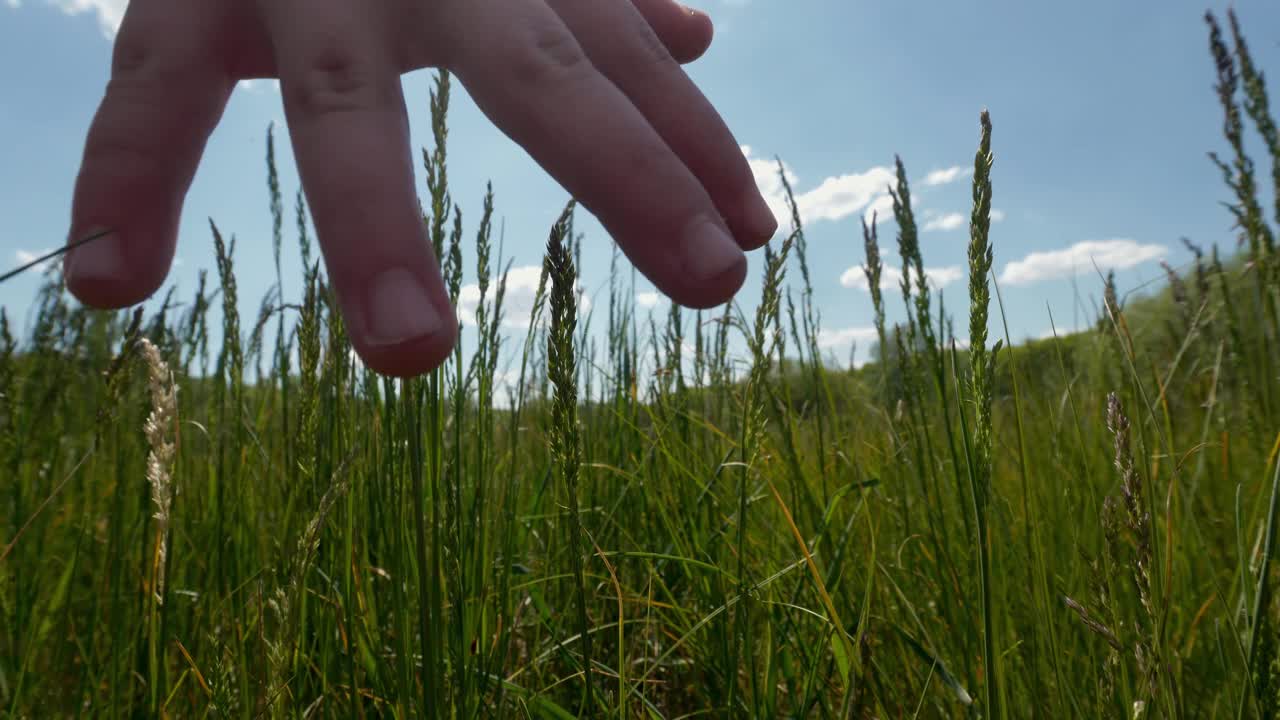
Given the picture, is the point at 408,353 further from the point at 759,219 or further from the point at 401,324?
the point at 759,219

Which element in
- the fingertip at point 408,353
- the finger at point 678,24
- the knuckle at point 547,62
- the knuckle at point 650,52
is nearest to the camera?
the fingertip at point 408,353

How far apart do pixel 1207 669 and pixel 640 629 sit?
3.47 feet

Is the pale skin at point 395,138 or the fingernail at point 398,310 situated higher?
the pale skin at point 395,138

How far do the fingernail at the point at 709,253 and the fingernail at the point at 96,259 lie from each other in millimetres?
510

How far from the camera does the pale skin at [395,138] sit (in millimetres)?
610

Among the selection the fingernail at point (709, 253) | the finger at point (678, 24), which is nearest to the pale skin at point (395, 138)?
the fingernail at point (709, 253)

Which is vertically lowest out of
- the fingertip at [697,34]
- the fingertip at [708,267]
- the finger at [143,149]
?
the fingertip at [708,267]

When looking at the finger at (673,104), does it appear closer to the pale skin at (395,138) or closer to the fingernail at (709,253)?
the pale skin at (395,138)

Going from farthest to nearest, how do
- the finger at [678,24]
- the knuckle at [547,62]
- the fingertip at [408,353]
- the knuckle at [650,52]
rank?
the finger at [678,24] → the knuckle at [650,52] → the knuckle at [547,62] → the fingertip at [408,353]

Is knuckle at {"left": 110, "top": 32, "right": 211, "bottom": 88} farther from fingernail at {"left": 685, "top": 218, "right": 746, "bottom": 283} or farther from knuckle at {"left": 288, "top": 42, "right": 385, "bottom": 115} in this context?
fingernail at {"left": 685, "top": 218, "right": 746, "bottom": 283}

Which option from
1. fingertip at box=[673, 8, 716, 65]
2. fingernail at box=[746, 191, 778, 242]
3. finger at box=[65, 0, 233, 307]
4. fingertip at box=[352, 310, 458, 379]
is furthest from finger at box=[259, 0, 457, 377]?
fingertip at box=[673, 8, 716, 65]

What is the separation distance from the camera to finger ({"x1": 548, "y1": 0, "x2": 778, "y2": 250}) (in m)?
0.76

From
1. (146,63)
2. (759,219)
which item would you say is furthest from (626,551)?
(146,63)

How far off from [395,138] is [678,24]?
0.48 m
